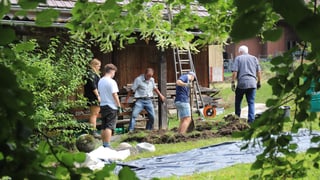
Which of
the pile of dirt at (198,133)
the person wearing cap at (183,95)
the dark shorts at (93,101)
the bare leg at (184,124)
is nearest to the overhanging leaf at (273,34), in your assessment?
the pile of dirt at (198,133)

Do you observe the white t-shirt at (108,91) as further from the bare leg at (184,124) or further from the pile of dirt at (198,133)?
the bare leg at (184,124)

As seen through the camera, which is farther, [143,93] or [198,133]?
[143,93]

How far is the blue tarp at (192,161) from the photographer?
6621 mm

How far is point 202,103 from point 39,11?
12.0m

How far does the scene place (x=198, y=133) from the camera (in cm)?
985

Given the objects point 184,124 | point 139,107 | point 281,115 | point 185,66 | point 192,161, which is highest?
point 185,66

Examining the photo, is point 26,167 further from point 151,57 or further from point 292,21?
point 151,57

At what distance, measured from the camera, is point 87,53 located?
9258 millimetres

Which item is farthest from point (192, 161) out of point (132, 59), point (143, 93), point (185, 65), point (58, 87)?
point (185, 65)

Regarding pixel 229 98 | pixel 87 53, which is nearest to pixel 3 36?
pixel 87 53

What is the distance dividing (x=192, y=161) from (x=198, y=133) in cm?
256

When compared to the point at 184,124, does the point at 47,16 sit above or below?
above

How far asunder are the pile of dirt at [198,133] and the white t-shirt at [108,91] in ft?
3.81

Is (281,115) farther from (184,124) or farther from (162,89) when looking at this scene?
(162,89)
